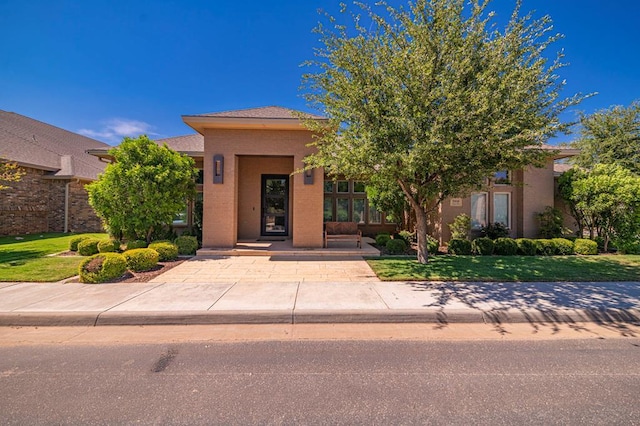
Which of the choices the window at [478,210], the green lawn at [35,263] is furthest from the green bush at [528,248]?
the green lawn at [35,263]

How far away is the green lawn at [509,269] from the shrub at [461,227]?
203 centimetres

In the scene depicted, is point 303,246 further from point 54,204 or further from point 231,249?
point 54,204

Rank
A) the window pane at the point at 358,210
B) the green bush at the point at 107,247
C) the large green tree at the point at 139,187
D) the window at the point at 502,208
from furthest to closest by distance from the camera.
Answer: the window pane at the point at 358,210
the window at the point at 502,208
the green bush at the point at 107,247
the large green tree at the point at 139,187

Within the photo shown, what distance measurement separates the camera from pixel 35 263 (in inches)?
328

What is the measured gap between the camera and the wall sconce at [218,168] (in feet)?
35.0

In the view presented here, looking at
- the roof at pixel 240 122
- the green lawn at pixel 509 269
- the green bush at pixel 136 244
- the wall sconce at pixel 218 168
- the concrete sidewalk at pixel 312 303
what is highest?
the roof at pixel 240 122

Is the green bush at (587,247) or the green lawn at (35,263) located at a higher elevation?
the green bush at (587,247)

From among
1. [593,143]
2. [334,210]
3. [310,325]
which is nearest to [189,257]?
[310,325]

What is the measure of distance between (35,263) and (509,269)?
13.5 m

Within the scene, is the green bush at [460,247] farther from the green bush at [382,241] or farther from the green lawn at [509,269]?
the green bush at [382,241]

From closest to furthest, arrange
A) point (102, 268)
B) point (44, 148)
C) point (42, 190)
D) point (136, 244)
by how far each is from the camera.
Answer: point (102, 268), point (136, 244), point (42, 190), point (44, 148)

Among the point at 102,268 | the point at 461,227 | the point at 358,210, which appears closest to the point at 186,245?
the point at 102,268

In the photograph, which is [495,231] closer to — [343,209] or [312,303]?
[343,209]

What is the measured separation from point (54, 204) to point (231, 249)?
534 inches
